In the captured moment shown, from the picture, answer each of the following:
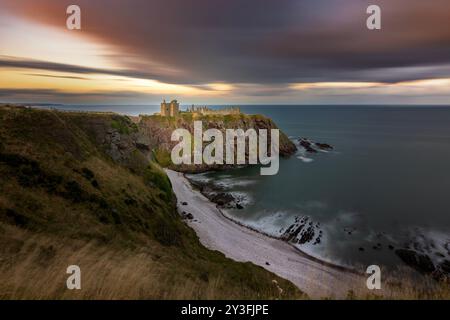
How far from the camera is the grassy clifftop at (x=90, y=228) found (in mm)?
6629

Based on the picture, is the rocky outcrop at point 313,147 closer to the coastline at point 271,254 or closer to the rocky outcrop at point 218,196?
the rocky outcrop at point 218,196

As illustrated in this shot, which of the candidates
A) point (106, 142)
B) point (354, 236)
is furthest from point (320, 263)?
point (106, 142)

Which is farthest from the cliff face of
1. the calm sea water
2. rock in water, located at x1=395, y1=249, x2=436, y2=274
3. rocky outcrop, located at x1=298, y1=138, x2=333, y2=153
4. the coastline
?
rock in water, located at x1=395, y1=249, x2=436, y2=274

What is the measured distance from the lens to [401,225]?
42375 mm

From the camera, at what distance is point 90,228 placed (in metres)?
16.8

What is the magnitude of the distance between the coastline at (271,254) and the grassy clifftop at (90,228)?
18.2 feet

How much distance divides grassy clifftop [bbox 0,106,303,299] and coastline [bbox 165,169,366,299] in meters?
5.53

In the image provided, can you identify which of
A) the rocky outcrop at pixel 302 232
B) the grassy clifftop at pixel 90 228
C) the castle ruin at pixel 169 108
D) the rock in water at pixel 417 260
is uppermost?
the castle ruin at pixel 169 108

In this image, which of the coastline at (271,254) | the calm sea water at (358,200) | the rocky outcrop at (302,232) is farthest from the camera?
the rocky outcrop at (302,232)

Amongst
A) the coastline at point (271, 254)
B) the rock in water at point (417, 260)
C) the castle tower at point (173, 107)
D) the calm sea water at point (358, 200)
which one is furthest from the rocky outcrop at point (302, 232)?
the castle tower at point (173, 107)

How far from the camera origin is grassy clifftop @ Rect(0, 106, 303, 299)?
663cm

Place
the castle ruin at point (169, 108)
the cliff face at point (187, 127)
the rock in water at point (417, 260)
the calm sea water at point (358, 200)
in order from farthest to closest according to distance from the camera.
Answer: the castle ruin at point (169, 108) < the cliff face at point (187, 127) < the calm sea water at point (358, 200) < the rock in water at point (417, 260)
